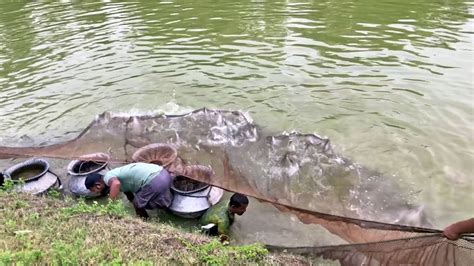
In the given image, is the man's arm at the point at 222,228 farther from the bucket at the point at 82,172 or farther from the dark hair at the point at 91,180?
the bucket at the point at 82,172

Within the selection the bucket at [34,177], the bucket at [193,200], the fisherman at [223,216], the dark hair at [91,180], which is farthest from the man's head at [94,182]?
the fisherman at [223,216]

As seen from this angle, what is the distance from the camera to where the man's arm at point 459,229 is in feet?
13.0

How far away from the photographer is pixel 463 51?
11430 mm

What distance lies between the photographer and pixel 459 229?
13.4 feet

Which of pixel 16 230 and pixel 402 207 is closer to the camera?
pixel 16 230

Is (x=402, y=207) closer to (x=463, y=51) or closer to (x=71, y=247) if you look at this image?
(x=71, y=247)

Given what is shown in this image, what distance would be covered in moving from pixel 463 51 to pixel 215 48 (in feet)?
19.7

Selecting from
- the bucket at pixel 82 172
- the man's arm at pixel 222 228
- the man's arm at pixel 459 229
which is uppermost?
the man's arm at pixel 459 229

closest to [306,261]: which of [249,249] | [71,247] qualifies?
[249,249]

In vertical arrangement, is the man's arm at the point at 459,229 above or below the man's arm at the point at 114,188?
above

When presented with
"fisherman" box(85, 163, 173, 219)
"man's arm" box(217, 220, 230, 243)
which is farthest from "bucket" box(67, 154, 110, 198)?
"man's arm" box(217, 220, 230, 243)

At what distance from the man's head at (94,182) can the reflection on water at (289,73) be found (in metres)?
2.65

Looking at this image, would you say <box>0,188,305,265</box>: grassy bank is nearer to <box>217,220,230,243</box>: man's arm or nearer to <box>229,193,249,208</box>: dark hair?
<box>217,220,230,243</box>: man's arm

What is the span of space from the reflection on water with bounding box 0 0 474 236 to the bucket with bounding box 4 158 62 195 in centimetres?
164
